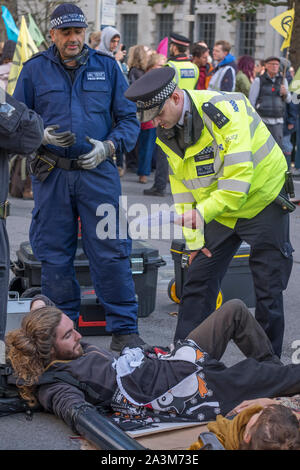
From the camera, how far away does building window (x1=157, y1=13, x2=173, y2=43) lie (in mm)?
36938

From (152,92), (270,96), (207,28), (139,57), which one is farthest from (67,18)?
(207,28)

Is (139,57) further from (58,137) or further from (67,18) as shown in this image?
(58,137)

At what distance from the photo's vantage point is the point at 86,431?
157 inches

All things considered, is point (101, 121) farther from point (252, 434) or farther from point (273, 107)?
point (273, 107)

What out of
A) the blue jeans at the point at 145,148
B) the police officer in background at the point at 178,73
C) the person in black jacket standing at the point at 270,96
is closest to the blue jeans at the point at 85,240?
the police officer in background at the point at 178,73

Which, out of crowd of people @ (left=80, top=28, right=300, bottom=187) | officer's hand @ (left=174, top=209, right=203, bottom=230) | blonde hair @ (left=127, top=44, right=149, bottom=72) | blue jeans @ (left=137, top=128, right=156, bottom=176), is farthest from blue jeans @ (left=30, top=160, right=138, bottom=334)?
blonde hair @ (left=127, top=44, right=149, bottom=72)

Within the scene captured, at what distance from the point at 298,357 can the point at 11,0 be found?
50.7ft

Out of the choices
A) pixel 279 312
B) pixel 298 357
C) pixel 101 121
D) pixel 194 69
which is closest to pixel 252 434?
pixel 279 312

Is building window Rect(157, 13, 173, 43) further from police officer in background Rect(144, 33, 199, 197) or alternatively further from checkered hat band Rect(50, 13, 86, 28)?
checkered hat band Rect(50, 13, 86, 28)

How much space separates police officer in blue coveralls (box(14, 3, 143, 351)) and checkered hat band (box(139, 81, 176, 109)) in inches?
31.0

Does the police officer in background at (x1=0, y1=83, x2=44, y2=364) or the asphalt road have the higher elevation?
the police officer in background at (x1=0, y1=83, x2=44, y2=364)

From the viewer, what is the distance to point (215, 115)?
15.3ft

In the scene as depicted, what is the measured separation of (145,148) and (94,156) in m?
7.47

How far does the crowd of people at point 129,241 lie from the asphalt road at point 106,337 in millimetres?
134
